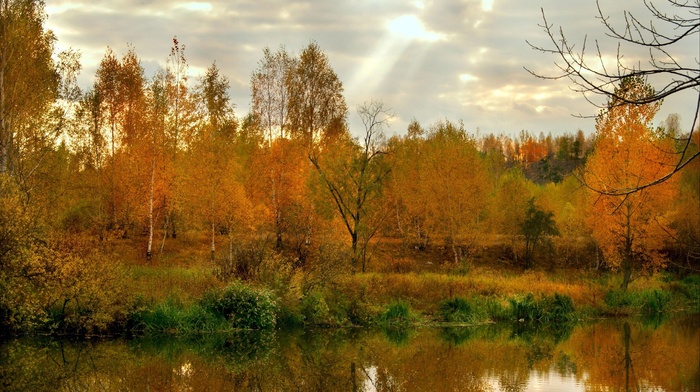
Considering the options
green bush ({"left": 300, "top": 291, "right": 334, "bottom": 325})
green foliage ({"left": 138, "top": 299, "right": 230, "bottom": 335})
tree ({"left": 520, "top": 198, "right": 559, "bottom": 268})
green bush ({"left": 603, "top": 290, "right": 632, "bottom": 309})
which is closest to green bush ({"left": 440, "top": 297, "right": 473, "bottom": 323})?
green bush ({"left": 300, "top": 291, "right": 334, "bottom": 325})

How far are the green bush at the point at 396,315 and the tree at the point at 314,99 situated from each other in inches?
701

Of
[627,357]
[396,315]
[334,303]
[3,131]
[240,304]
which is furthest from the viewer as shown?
[396,315]

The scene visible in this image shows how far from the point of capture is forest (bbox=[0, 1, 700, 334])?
21.0 meters

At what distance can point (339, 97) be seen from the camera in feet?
137

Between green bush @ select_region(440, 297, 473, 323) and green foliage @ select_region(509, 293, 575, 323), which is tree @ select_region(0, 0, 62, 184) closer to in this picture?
green bush @ select_region(440, 297, 473, 323)

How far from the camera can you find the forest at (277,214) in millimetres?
21047

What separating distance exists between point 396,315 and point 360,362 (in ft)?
26.3

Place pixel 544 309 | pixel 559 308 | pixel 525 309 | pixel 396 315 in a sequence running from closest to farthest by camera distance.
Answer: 1. pixel 396 315
2. pixel 525 309
3. pixel 544 309
4. pixel 559 308

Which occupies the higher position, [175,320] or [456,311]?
[175,320]

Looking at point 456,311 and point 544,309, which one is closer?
point 456,311

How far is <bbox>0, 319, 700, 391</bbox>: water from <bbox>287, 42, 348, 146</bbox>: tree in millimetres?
20422

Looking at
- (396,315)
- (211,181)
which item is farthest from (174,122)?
(396,315)

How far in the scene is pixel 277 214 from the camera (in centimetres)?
3825

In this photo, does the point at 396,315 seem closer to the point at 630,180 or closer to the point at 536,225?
the point at 630,180
